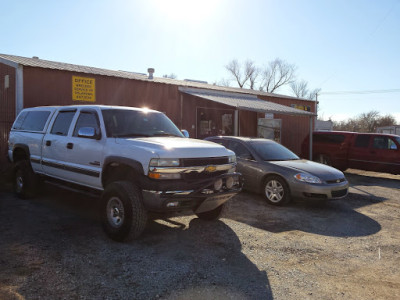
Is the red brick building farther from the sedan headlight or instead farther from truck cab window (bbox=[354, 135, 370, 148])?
the sedan headlight

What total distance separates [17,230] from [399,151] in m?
11.8

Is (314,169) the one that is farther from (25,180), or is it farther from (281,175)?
(25,180)

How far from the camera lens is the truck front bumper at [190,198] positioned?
4.20 meters

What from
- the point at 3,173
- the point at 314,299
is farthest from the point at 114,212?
→ the point at 3,173

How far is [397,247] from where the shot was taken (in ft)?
15.8

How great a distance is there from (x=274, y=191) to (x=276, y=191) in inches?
1.9

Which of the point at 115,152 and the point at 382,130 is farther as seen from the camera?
the point at 382,130

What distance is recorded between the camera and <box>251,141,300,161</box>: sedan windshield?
307 inches

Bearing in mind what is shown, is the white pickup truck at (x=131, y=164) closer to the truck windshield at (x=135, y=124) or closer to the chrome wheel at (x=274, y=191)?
the truck windshield at (x=135, y=124)

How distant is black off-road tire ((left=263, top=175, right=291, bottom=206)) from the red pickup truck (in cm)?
663

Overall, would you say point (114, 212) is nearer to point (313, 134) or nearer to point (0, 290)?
point (0, 290)

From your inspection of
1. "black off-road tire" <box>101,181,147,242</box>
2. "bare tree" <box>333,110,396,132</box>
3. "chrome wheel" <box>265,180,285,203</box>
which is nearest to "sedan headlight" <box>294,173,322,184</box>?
"chrome wheel" <box>265,180,285,203</box>

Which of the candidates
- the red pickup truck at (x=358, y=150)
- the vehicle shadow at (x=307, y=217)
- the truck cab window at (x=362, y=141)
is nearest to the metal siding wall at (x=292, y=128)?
the red pickup truck at (x=358, y=150)

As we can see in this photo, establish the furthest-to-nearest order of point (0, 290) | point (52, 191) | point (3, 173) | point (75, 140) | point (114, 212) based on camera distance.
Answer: point (3, 173) → point (52, 191) → point (75, 140) → point (114, 212) → point (0, 290)
